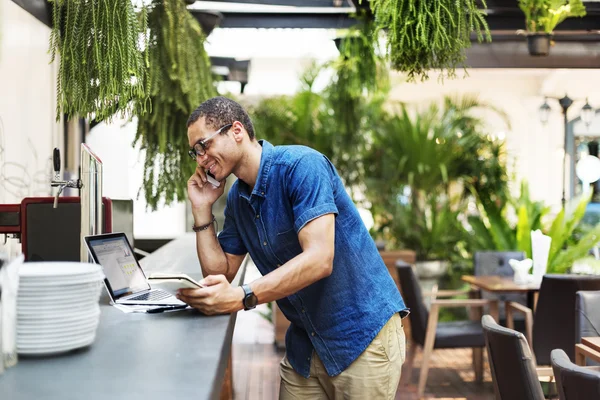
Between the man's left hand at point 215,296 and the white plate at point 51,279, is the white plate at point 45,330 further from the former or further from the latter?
the man's left hand at point 215,296

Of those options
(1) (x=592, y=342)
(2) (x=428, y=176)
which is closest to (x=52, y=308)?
(1) (x=592, y=342)

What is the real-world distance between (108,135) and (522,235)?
14.0 feet

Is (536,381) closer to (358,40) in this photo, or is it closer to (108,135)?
(358,40)

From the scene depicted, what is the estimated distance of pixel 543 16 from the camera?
4949mm

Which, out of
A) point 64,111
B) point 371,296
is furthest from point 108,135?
point 371,296

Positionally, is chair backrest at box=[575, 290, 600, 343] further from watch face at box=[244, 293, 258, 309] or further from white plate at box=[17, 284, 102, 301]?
white plate at box=[17, 284, 102, 301]

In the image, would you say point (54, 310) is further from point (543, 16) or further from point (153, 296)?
point (543, 16)

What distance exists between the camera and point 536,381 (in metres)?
2.23

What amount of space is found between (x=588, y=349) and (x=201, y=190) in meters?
1.79

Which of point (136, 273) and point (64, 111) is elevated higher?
point (64, 111)

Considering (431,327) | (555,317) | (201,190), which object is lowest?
(431,327)

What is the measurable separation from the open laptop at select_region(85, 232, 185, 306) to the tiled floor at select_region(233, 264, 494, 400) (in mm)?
2825

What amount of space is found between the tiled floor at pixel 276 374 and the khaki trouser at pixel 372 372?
2.92 m

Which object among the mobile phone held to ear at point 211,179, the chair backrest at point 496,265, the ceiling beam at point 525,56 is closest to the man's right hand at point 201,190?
the mobile phone held to ear at point 211,179
